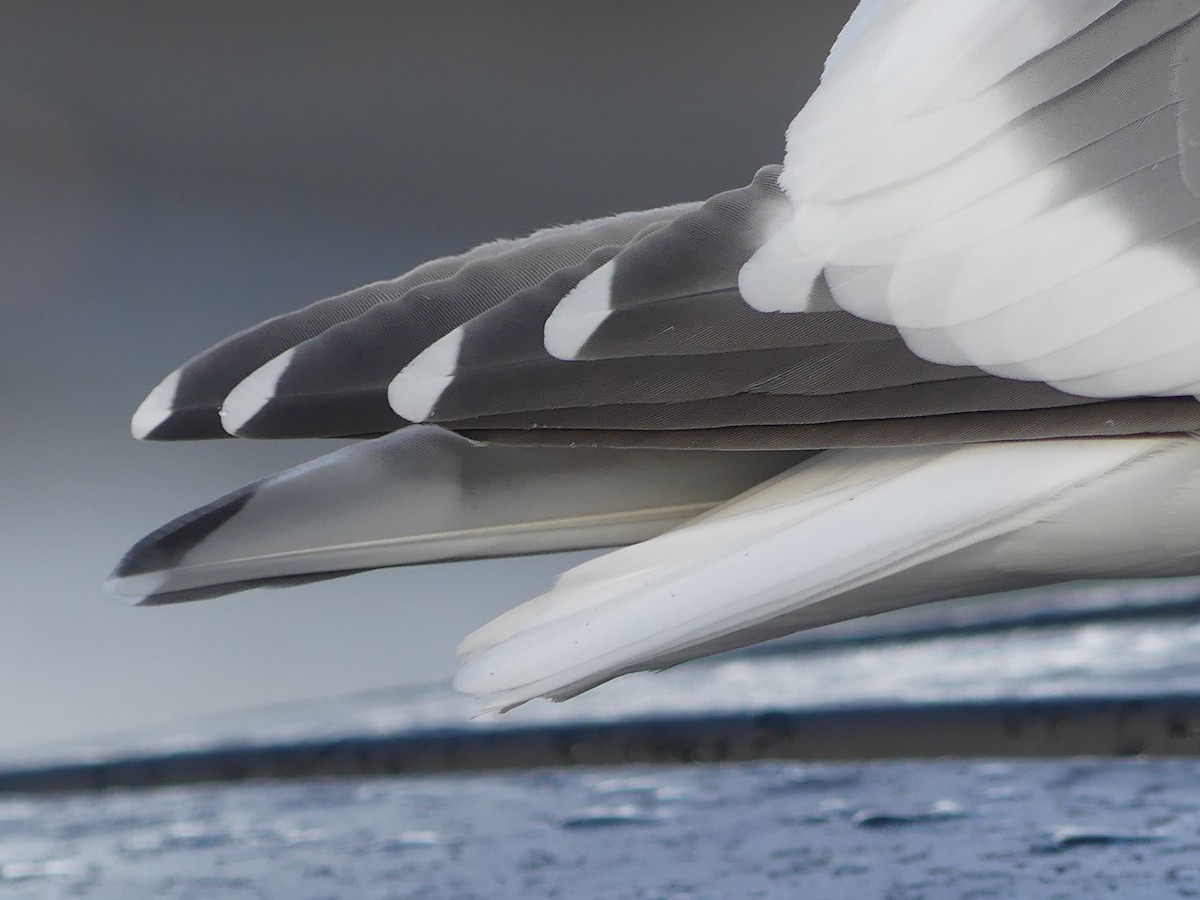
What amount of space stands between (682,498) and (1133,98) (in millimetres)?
241

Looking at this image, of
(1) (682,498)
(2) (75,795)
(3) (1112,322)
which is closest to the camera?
(3) (1112,322)

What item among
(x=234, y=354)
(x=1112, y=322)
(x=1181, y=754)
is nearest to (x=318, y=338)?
(x=234, y=354)

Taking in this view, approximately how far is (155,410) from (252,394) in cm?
5

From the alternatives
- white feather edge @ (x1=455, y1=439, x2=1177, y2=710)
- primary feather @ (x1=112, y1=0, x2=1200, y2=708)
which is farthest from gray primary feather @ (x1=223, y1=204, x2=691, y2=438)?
white feather edge @ (x1=455, y1=439, x2=1177, y2=710)

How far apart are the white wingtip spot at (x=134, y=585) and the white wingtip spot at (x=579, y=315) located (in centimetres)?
19

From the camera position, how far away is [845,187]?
51 centimetres

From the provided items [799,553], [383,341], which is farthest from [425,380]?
[799,553]

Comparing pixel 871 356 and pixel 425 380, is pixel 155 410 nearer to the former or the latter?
pixel 425 380

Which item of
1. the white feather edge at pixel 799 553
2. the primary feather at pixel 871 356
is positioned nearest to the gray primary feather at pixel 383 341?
the primary feather at pixel 871 356

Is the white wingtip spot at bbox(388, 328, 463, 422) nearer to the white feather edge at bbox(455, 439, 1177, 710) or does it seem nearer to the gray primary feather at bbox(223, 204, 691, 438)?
the gray primary feather at bbox(223, 204, 691, 438)

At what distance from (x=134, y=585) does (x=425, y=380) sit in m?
0.16

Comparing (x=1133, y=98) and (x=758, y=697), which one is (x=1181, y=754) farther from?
(x=1133, y=98)

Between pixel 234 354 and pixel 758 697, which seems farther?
pixel 758 697

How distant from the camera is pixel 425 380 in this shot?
19.9 inches
